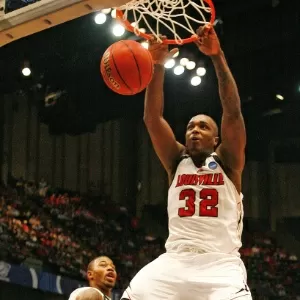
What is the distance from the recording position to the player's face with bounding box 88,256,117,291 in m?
5.40

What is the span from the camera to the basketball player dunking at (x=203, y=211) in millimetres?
3465

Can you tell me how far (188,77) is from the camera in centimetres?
1380

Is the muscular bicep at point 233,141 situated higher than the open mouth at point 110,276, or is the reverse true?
the muscular bicep at point 233,141

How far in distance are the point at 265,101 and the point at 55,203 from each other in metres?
5.17

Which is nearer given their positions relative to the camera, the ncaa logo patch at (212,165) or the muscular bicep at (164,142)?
the ncaa logo patch at (212,165)

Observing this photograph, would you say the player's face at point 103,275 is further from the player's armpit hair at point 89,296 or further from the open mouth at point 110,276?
the player's armpit hair at point 89,296

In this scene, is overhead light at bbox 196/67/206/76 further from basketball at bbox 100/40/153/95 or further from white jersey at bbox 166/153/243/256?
white jersey at bbox 166/153/243/256

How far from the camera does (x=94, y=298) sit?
172 inches

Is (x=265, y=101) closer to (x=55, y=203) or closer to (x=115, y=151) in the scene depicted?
(x=115, y=151)

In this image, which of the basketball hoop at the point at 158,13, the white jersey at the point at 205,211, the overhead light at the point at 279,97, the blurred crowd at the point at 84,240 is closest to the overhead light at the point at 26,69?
the blurred crowd at the point at 84,240

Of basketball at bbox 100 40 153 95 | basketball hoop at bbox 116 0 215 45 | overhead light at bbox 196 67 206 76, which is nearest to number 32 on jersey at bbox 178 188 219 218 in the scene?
basketball at bbox 100 40 153 95

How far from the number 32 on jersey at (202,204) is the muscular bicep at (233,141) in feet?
0.68

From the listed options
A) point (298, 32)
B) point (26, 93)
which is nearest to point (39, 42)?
point (26, 93)

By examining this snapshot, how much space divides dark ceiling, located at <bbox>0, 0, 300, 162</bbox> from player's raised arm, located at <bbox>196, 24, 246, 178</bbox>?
7433 millimetres
